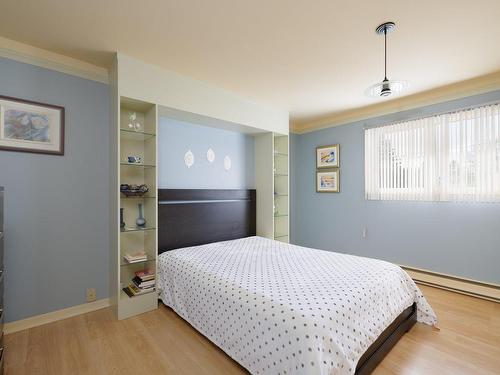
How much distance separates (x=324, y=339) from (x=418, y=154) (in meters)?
2.94

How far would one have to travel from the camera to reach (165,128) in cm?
299

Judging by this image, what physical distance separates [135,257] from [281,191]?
236 centimetres

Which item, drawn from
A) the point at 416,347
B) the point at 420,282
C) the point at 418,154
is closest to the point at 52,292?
the point at 416,347

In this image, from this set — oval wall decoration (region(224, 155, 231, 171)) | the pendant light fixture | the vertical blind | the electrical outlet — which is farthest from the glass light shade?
the electrical outlet

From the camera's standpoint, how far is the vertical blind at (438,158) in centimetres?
276

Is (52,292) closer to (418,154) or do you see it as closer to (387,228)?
(387,228)

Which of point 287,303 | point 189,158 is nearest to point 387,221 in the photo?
point 287,303

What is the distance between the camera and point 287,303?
1.50 meters

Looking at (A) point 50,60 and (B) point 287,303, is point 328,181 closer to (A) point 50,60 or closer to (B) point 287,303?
(B) point 287,303

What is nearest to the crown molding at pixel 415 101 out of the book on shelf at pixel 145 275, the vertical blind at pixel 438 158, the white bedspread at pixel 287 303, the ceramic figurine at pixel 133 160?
the vertical blind at pixel 438 158

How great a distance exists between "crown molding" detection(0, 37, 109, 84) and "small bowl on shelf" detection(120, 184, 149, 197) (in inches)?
44.9

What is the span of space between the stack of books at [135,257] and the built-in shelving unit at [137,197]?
0.03m

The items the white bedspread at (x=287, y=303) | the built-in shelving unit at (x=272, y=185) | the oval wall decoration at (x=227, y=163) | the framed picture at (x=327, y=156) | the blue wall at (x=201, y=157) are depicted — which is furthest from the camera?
the framed picture at (x=327, y=156)

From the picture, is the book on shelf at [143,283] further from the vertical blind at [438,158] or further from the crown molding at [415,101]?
the crown molding at [415,101]
